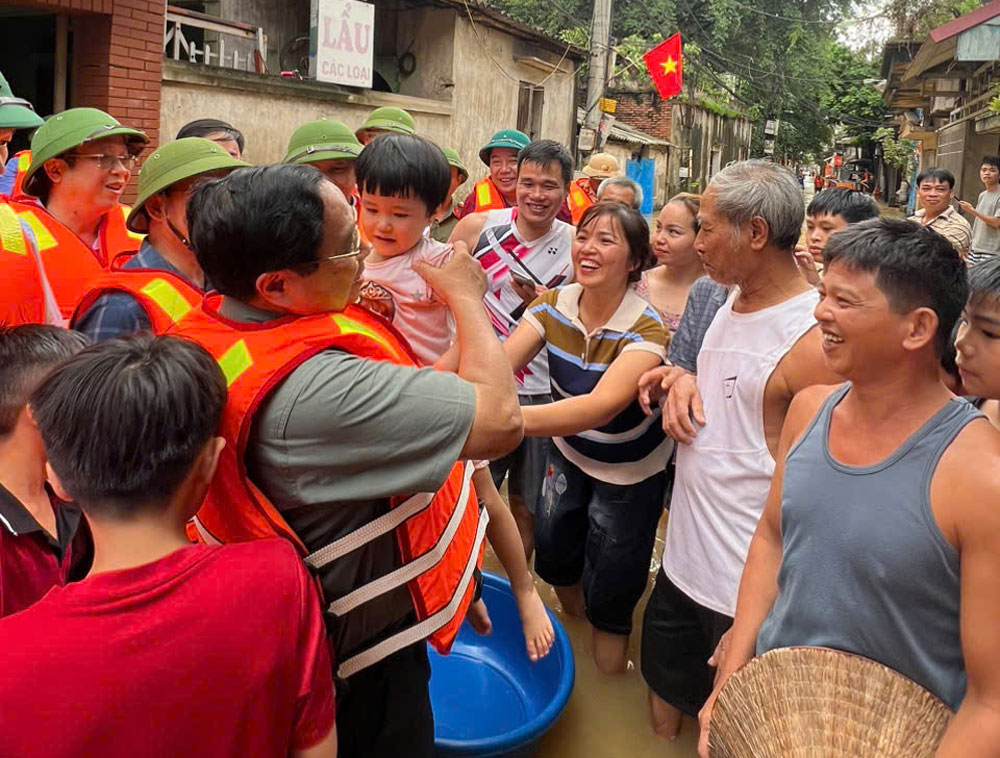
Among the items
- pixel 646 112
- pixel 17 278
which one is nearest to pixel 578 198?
pixel 17 278

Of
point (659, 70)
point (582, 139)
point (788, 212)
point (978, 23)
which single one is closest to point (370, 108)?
point (582, 139)

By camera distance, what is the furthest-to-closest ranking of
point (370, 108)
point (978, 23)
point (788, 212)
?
point (370, 108)
point (978, 23)
point (788, 212)

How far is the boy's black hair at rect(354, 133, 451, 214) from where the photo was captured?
8.80 ft

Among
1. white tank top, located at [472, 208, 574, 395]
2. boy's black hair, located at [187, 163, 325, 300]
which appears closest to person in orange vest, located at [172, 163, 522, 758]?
boy's black hair, located at [187, 163, 325, 300]

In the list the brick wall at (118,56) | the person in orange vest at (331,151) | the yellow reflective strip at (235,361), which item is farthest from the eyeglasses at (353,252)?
the brick wall at (118,56)

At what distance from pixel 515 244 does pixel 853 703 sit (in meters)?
2.97

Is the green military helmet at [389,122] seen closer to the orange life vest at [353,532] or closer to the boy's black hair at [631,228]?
the boy's black hair at [631,228]

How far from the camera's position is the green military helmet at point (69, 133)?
288 cm

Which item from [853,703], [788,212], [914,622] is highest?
[788,212]

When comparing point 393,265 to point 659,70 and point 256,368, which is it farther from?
point 659,70

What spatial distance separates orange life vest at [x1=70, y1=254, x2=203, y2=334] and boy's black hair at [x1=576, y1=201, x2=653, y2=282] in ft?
5.13

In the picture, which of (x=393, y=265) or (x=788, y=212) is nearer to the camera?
(x=788, y=212)

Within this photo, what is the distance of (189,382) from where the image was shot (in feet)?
4.43

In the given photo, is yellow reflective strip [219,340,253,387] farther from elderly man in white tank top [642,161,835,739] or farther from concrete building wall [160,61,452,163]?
concrete building wall [160,61,452,163]
